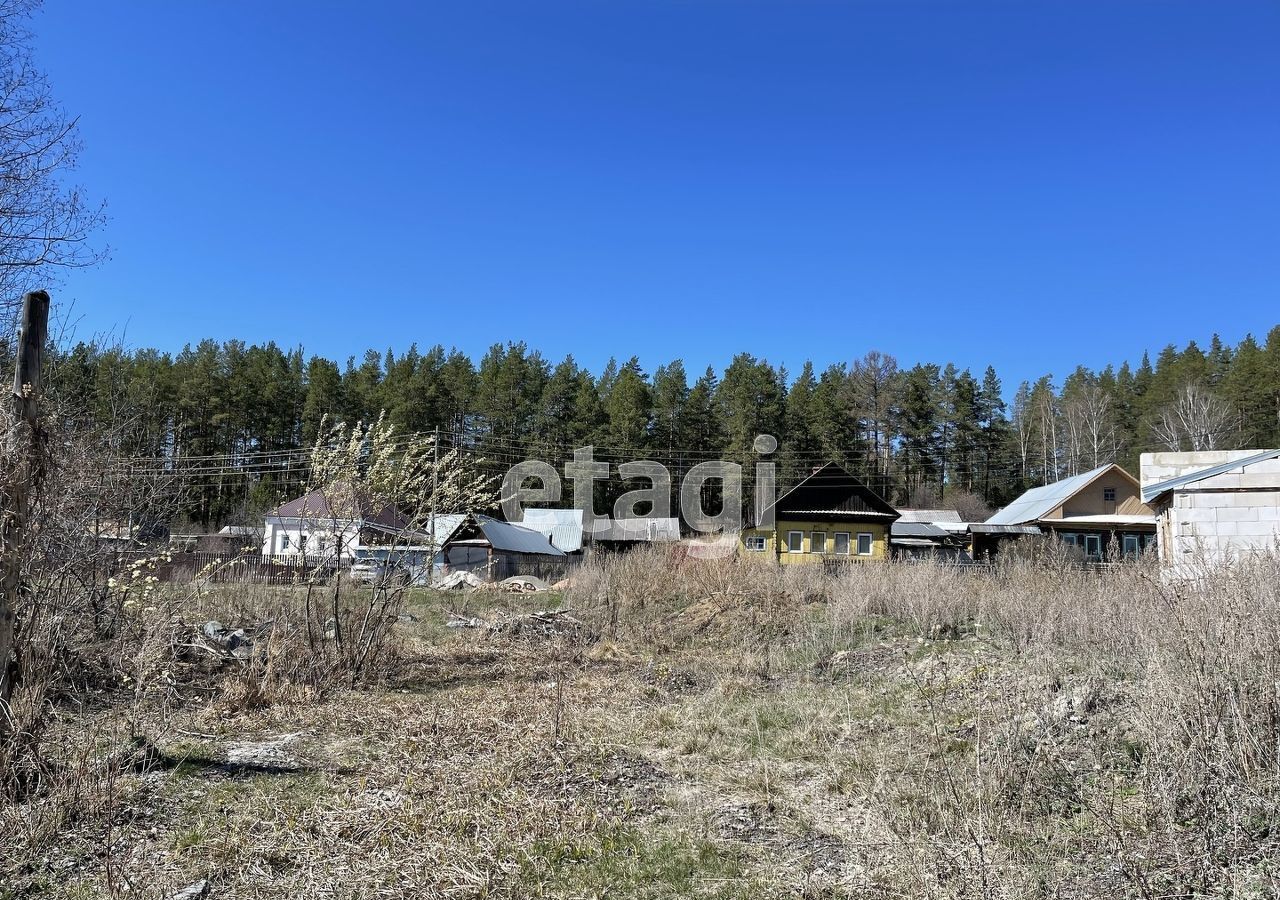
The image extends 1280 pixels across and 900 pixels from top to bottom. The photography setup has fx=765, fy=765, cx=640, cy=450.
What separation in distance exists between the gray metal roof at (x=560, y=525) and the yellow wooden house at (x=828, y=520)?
34.8 feet

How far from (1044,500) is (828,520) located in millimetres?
11745

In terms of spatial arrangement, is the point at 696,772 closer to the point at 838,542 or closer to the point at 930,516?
the point at 838,542

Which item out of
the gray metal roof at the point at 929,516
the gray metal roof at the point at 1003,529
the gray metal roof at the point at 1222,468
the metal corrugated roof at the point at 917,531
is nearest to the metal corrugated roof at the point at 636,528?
the metal corrugated roof at the point at 917,531

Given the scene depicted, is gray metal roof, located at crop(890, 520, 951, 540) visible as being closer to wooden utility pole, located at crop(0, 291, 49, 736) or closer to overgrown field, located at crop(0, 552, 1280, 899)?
overgrown field, located at crop(0, 552, 1280, 899)

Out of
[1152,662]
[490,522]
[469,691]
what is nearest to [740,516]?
[490,522]

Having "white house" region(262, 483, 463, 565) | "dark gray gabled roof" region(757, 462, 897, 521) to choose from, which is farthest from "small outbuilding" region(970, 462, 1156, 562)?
"white house" region(262, 483, 463, 565)

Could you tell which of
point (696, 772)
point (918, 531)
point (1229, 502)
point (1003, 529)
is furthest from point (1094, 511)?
point (696, 772)

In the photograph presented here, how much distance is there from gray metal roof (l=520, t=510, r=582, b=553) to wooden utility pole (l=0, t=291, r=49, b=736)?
35431mm

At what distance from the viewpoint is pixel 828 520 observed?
109 feet

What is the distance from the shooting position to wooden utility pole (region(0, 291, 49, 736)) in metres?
4.15

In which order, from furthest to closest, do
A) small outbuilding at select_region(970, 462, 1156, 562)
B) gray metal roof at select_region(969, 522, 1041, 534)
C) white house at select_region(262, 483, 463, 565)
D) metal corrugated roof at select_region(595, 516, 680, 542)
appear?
metal corrugated roof at select_region(595, 516, 680, 542) → gray metal roof at select_region(969, 522, 1041, 534) → small outbuilding at select_region(970, 462, 1156, 562) → white house at select_region(262, 483, 463, 565)

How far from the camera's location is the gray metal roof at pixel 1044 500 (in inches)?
1378

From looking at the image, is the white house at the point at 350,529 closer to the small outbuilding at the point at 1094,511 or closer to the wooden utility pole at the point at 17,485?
the wooden utility pole at the point at 17,485

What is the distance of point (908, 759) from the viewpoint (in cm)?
482
